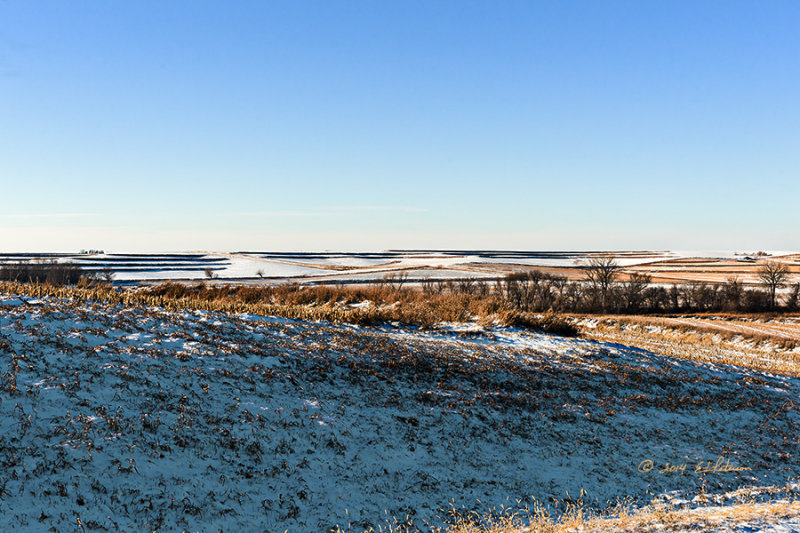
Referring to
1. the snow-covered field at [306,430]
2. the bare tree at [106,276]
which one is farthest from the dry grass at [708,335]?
the bare tree at [106,276]

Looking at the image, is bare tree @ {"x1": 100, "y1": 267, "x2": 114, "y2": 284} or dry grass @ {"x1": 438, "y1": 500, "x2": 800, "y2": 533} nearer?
dry grass @ {"x1": 438, "y1": 500, "x2": 800, "y2": 533}

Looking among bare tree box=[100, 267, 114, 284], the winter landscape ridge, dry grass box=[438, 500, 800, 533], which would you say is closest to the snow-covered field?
the winter landscape ridge

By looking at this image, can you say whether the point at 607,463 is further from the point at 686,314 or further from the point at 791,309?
the point at 791,309

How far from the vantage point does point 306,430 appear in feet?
25.5

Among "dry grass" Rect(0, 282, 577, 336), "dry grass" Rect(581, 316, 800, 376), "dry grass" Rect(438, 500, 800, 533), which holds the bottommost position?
"dry grass" Rect(581, 316, 800, 376)

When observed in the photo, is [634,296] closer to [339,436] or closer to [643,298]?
[643,298]

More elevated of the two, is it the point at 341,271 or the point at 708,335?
the point at 341,271

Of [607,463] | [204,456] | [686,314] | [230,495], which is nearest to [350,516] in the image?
[230,495]

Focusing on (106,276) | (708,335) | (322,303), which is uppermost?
(106,276)

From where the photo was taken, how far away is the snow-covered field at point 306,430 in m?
5.92

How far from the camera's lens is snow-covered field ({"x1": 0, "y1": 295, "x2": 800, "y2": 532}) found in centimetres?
592

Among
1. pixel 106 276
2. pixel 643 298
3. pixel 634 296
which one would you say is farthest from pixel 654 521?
pixel 106 276

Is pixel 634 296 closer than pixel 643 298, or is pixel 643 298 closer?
pixel 634 296

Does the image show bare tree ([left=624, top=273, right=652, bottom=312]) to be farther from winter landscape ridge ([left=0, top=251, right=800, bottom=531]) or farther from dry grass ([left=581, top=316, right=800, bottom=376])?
winter landscape ridge ([left=0, top=251, right=800, bottom=531])
